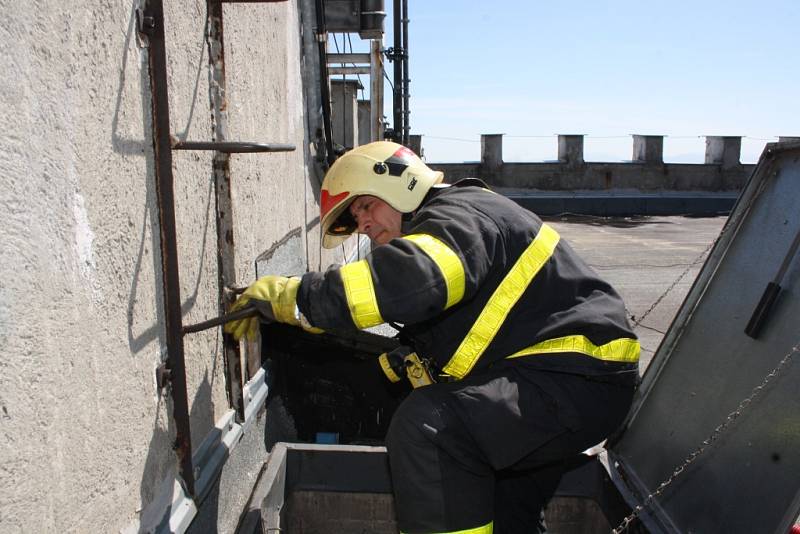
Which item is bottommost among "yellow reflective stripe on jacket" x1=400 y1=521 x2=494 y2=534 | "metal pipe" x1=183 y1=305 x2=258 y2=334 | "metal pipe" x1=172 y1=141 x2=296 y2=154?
"yellow reflective stripe on jacket" x1=400 y1=521 x2=494 y2=534

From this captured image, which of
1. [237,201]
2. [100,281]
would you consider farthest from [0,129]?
[237,201]

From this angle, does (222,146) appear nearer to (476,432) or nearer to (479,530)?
(476,432)

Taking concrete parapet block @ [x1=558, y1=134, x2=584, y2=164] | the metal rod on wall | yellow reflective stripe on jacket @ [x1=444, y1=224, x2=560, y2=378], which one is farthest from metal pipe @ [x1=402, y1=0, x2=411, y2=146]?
concrete parapet block @ [x1=558, y1=134, x2=584, y2=164]

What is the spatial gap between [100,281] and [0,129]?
504mm

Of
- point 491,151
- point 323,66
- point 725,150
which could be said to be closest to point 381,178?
point 323,66

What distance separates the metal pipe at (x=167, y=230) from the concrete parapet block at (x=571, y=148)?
22.1 metres

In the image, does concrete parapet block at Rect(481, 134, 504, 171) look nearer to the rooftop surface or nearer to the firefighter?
the rooftop surface

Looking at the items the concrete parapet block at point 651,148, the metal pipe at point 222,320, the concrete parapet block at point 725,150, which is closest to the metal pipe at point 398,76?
the metal pipe at point 222,320

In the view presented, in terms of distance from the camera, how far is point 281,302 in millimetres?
2250

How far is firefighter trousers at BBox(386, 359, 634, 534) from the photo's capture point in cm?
230

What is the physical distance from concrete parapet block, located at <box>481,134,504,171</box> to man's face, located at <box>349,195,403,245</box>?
2026cm

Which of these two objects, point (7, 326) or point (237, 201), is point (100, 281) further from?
point (237, 201)

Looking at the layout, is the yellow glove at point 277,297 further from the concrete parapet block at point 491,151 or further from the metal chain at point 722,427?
the concrete parapet block at point 491,151

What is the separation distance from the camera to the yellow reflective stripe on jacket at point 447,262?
2027mm
